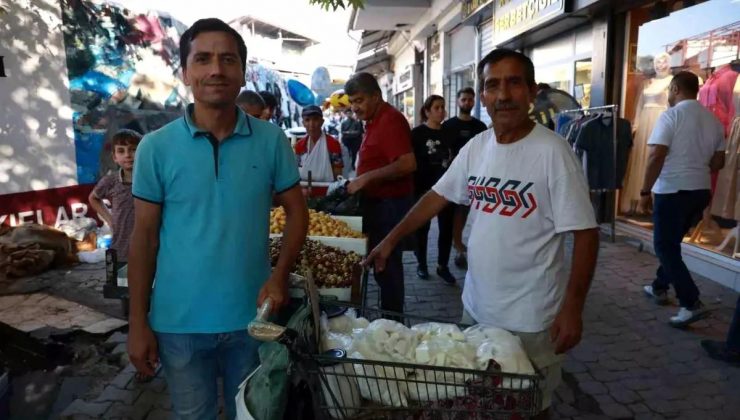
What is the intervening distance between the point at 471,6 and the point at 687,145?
8.53 meters

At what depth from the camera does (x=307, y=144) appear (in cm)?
665

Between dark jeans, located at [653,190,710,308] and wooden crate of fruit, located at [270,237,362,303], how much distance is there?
3.03m

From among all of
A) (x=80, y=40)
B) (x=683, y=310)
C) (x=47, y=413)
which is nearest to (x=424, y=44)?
(x=80, y=40)

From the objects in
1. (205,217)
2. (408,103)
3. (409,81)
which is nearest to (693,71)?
(205,217)

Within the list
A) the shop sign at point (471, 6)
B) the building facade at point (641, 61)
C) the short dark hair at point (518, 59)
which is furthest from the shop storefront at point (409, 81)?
the short dark hair at point (518, 59)

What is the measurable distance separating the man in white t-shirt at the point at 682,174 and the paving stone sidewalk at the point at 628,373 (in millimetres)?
365

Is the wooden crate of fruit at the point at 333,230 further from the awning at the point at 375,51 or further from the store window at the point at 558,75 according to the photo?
the awning at the point at 375,51

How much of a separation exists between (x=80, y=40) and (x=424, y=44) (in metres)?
13.7

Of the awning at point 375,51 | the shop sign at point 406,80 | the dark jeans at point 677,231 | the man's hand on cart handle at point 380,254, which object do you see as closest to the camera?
the man's hand on cart handle at point 380,254

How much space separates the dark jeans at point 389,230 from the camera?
4.27 m

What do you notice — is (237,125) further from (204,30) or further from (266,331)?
(266,331)

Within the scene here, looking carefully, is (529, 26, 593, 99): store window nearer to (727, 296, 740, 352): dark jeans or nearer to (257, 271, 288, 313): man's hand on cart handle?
(727, 296, 740, 352): dark jeans

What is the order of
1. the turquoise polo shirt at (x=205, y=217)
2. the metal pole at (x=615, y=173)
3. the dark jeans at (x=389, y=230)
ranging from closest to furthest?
1. the turquoise polo shirt at (x=205, y=217)
2. the dark jeans at (x=389, y=230)
3. the metal pole at (x=615, y=173)

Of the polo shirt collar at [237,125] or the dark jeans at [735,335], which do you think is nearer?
the polo shirt collar at [237,125]
